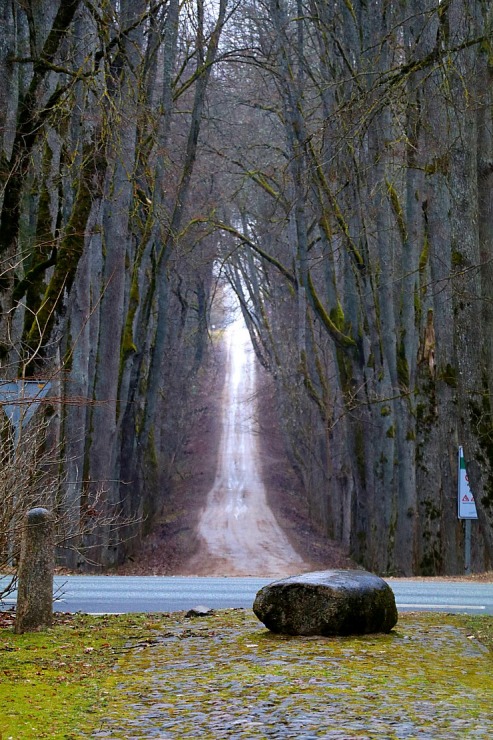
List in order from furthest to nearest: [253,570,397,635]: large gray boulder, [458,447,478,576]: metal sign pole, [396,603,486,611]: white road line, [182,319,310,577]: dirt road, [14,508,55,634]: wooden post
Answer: [182,319,310,577]: dirt road → [458,447,478,576]: metal sign pole → [396,603,486,611]: white road line → [14,508,55,634]: wooden post → [253,570,397,635]: large gray boulder

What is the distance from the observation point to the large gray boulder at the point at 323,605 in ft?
30.3

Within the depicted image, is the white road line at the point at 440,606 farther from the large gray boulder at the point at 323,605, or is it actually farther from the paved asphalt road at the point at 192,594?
the large gray boulder at the point at 323,605

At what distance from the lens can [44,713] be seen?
659 cm

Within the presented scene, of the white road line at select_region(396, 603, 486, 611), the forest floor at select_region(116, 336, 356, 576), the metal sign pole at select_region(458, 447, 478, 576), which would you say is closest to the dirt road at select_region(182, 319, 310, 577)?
the forest floor at select_region(116, 336, 356, 576)

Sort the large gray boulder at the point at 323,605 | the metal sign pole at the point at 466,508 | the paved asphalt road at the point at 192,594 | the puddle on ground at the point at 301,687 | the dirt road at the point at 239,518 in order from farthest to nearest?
the dirt road at the point at 239,518 → the metal sign pole at the point at 466,508 → the paved asphalt road at the point at 192,594 → the large gray boulder at the point at 323,605 → the puddle on ground at the point at 301,687

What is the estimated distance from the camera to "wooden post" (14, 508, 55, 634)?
9.59 metres

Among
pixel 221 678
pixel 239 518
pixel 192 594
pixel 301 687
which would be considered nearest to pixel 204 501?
pixel 239 518

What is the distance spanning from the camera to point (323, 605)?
30.3ft

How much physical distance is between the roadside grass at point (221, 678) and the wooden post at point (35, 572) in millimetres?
192

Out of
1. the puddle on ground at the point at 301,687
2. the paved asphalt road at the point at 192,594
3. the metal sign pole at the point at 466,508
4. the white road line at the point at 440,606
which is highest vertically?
the metal sign pole at the point at 466,508

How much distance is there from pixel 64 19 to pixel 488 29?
5.17m

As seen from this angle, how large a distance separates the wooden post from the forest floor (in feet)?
48.3

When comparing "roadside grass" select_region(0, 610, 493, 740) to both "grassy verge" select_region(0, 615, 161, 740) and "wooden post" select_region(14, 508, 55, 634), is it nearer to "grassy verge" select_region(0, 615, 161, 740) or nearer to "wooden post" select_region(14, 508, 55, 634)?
"grassy verge" select_region(0, 615, 161, 740)

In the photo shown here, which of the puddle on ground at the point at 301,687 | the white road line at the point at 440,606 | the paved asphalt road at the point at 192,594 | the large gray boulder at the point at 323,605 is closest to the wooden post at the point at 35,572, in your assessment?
the puddle on ground at the point at 301,687
